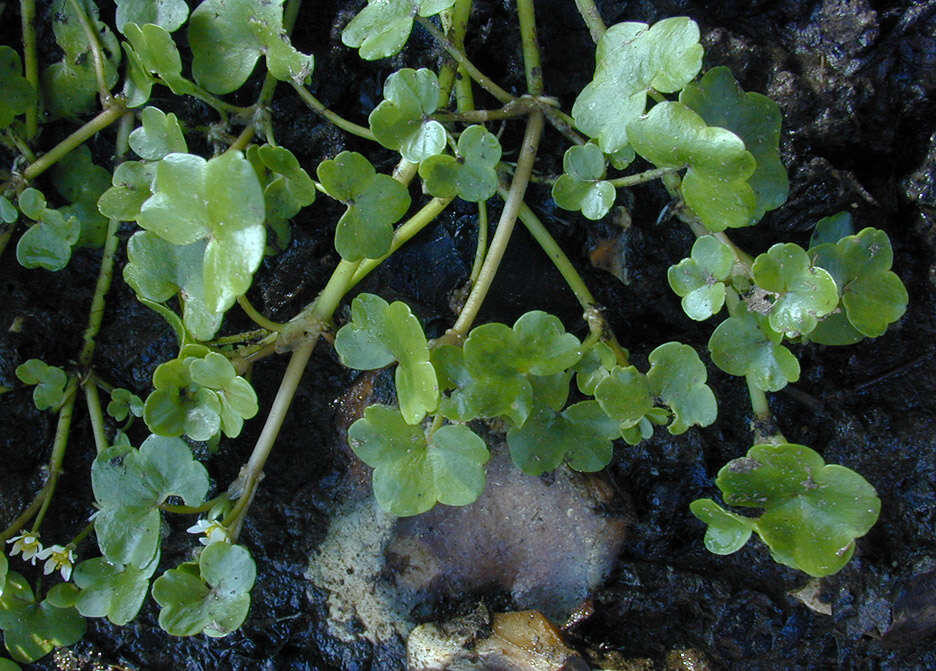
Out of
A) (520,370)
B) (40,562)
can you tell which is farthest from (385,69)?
(40,562)

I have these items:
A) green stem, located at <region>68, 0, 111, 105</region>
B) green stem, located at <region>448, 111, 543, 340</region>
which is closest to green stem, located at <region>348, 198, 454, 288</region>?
green stem, located at <region>448, 111, 543, 340</region>

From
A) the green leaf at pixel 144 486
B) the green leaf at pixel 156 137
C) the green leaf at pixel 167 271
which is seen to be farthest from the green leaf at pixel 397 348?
the green leaf at pixel 156 137

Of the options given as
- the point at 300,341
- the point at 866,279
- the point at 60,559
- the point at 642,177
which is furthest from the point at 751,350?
the point at 60,559

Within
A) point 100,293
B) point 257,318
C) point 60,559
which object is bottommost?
point 60,559

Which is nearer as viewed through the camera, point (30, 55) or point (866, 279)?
point (866, 279)

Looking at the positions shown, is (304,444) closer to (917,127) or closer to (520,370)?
(520,370)

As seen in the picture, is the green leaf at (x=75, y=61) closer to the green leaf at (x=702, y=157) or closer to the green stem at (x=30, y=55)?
the green stem at (x=30, y=55)

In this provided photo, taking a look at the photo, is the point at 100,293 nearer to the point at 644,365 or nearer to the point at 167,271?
the point at 167,271
